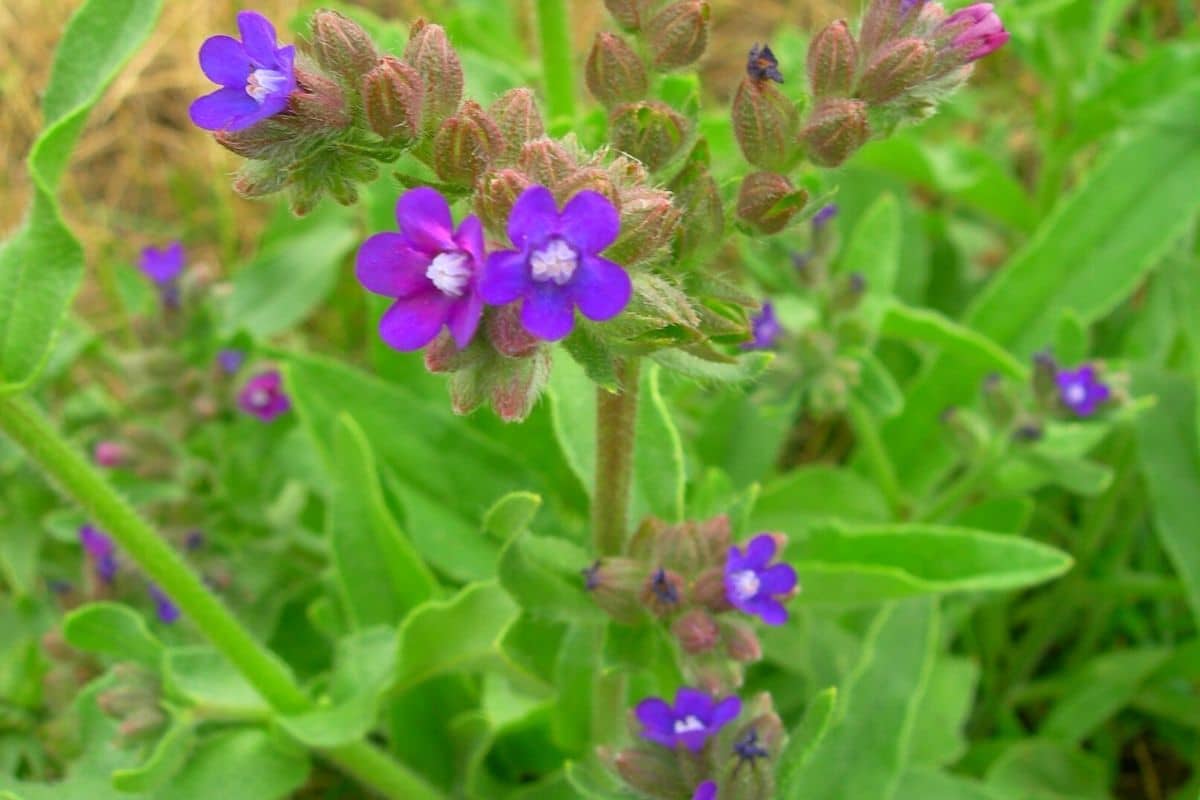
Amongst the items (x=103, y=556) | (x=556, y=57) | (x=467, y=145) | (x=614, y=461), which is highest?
(x=467, y=145)

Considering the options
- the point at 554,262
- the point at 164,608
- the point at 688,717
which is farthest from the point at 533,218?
the point at 164,608

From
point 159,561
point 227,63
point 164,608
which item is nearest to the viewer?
point 227,63

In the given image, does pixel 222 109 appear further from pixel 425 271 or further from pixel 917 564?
pixel 917 564

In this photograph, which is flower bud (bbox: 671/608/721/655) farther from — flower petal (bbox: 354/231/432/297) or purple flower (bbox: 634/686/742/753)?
flower petal (bbox: 354/231/432/297)

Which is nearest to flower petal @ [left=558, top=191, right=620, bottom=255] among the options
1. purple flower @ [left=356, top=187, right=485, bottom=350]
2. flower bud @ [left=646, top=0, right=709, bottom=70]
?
purple flower @ [left=356, top=187, right=485, bottom=350]

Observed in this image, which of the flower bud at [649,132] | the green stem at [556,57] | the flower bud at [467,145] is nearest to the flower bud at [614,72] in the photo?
the flower bud at [649,132]

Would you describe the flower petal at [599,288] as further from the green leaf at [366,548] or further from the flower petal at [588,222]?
the green leaf at [366,548]

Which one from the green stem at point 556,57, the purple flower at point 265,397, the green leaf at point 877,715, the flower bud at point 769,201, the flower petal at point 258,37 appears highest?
the flower petal at point 258,37
